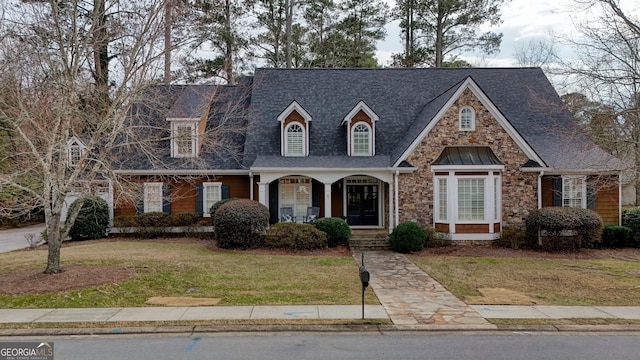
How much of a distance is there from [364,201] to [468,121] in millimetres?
5801

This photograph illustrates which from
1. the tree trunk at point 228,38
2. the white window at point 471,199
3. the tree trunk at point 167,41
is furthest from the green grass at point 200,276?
the tree trunk at point 228,38

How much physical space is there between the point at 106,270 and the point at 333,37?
85.3 ft

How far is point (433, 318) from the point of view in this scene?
8.77 meters

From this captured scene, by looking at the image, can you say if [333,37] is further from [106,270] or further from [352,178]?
[106,270]

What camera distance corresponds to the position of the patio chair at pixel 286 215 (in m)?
Answer: 19.5

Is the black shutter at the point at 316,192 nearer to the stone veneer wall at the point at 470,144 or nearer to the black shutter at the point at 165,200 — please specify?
the stone veneer wall at the point at 470,144

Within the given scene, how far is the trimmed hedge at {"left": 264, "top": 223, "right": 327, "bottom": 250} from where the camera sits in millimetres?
16562

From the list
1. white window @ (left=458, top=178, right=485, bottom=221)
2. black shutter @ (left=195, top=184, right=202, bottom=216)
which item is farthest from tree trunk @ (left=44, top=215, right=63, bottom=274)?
white window @ (left=458, top=178, right=485, bottom=221)

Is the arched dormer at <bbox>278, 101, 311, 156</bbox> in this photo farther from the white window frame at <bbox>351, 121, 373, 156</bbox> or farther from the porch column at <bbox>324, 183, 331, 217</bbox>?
the porch column at <bbox>324, 183, 331, 217</bbox>

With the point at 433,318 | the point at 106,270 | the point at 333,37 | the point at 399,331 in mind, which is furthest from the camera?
the point at 333,37

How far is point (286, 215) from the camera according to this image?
64.7 ft

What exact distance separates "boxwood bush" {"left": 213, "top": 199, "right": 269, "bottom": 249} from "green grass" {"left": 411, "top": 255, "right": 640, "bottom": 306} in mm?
5739

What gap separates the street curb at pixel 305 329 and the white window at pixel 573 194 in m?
11.5

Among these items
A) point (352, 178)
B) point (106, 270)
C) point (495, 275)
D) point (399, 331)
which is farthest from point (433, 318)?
point (352, 178)
